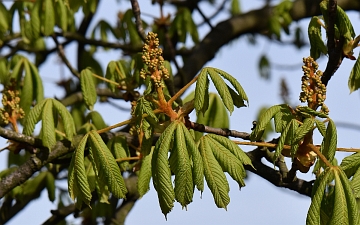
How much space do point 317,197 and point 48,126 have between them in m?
1.17

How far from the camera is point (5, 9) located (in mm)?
3875

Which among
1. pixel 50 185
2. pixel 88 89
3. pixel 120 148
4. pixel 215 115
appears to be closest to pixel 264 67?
pixel 215 115

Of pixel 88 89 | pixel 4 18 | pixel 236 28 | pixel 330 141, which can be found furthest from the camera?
pixel 236 28

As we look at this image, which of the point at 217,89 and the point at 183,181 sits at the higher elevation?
the point at 217,89

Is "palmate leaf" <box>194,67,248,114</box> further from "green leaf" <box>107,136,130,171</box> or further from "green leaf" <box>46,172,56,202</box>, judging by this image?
"green leaf" <box>46,172,56,202</box>

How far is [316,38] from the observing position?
7.68ft

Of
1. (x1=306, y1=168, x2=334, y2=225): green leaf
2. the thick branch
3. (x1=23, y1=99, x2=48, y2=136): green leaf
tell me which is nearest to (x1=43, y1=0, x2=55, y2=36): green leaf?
the thick branch

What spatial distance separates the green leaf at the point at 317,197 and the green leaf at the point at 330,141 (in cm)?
8

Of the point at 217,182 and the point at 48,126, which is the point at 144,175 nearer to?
the point at 48,126

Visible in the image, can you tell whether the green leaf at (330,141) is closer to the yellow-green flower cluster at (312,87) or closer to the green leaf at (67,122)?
the yellow-green flower cluster at (312,87)

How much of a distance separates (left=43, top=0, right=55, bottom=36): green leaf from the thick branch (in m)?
0.92

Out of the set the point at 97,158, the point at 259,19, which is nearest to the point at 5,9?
the point at 259,19

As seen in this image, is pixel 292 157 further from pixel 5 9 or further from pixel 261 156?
pixel 5 9

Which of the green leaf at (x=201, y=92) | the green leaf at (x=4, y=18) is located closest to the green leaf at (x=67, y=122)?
the green leaf at (x=201, y=92)
